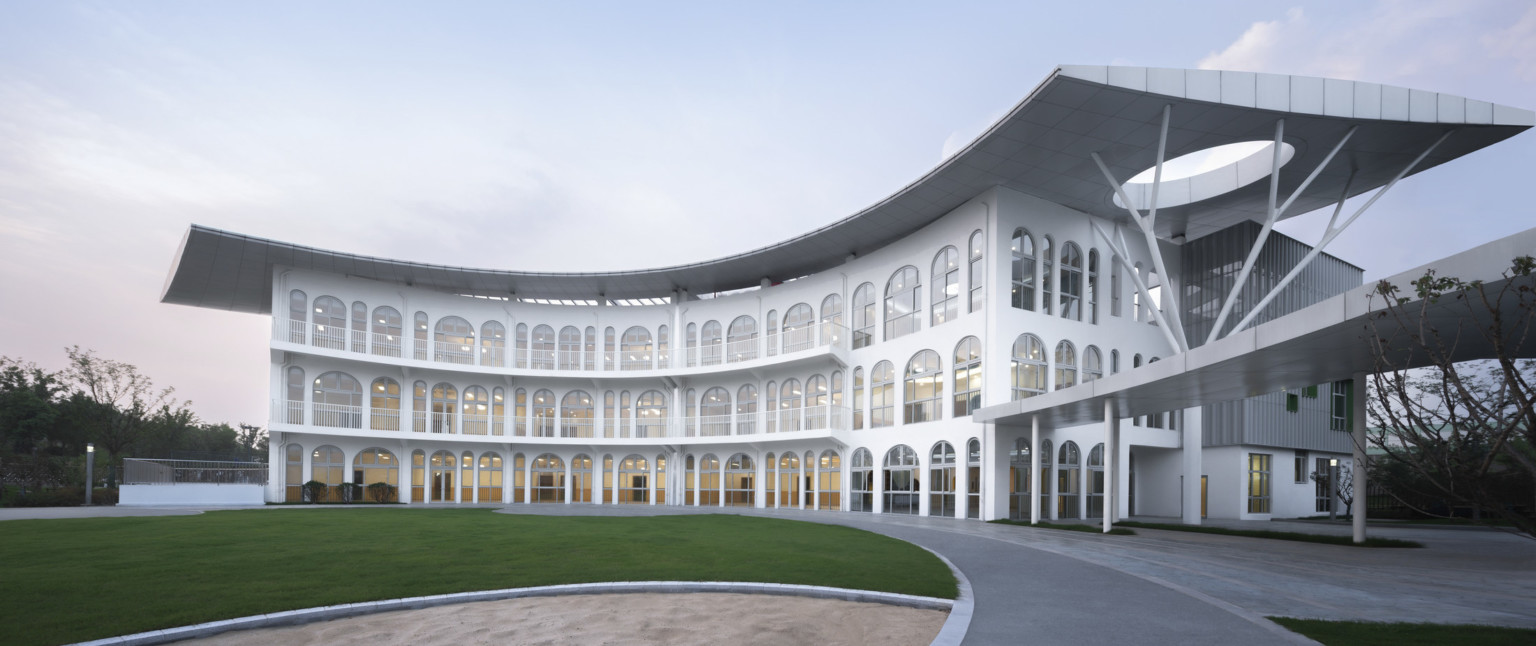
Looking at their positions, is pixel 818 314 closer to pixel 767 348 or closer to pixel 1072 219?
pixel 767 348

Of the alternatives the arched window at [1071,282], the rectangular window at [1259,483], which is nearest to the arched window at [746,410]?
the arched window at [1071,282]

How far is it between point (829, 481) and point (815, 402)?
326 centimetres

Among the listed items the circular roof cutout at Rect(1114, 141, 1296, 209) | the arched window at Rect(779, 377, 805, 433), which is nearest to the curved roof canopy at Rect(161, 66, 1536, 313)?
the circular roof cutout at Rect(1114, 141, 1296, 209)

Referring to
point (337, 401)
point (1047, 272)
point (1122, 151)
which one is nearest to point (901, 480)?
point (1047, 272)

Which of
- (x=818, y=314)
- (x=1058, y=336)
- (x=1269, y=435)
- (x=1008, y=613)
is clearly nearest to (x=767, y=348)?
(x=818, y=314)

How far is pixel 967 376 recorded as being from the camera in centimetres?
2578

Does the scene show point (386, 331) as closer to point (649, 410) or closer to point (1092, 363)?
point (649, 410)

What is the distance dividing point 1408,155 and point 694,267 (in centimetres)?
2351

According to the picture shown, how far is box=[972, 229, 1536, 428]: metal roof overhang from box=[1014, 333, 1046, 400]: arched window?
Result: 304 cm

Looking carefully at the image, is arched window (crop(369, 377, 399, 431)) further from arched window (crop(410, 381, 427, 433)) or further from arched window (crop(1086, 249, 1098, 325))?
arched window (crop(1086, 249, 1098, 325))

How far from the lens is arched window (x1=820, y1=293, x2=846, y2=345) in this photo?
31.2m

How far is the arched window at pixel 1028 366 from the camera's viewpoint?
25.4 meters

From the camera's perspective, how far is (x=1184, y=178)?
27984mm

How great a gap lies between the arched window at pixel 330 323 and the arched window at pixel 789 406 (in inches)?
699
